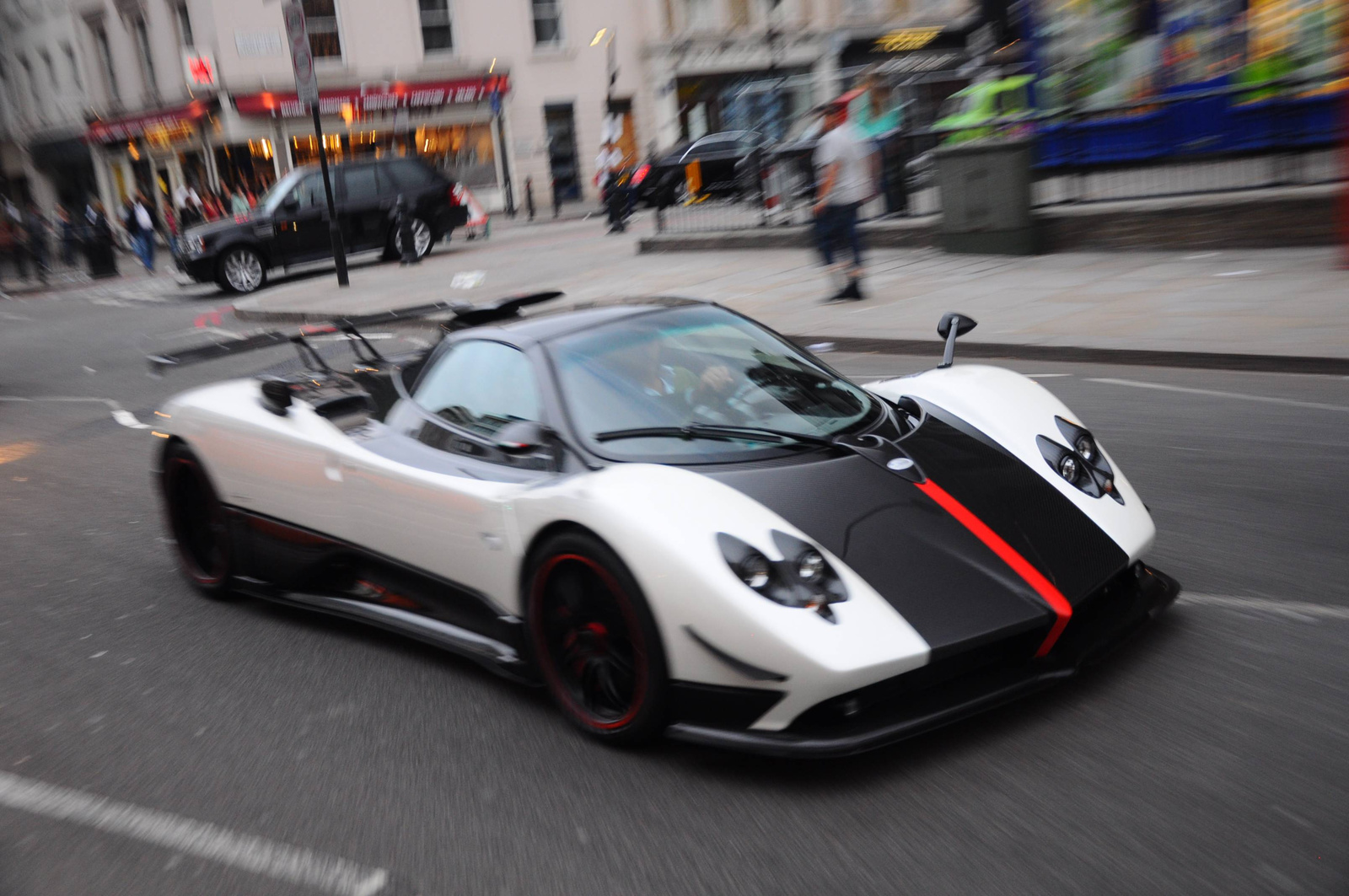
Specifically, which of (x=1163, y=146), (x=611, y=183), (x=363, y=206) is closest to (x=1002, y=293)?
(x=1163, y=146)

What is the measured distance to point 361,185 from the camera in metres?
21.5

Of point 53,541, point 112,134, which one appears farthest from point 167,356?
point 112,134

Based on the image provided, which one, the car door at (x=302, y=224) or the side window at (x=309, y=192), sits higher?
the side window at (x=309, y=192)

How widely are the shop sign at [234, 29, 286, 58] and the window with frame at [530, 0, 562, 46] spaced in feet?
24.7

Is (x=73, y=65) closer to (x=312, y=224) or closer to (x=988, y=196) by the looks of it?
(x=312, y=224)

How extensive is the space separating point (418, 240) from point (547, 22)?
17.8 metres

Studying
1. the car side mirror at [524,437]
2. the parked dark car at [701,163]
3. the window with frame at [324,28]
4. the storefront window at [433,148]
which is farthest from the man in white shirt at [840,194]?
the window with frame at [324,28]

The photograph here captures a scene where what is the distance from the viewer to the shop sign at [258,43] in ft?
110

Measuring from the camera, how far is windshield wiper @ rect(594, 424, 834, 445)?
375 cm

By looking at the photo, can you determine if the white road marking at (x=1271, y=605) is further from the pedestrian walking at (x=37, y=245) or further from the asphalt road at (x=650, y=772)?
the pedestrian walking at (x=37, y=245)

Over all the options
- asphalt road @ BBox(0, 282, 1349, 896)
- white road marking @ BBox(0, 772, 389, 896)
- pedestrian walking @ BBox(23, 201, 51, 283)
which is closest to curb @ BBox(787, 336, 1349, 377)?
asphalt road @ BBox(0, 282, 1349, 896)

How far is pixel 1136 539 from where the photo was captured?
3674 mm

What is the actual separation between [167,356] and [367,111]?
104 feet

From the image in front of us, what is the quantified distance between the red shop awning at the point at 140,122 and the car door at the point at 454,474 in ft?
109
